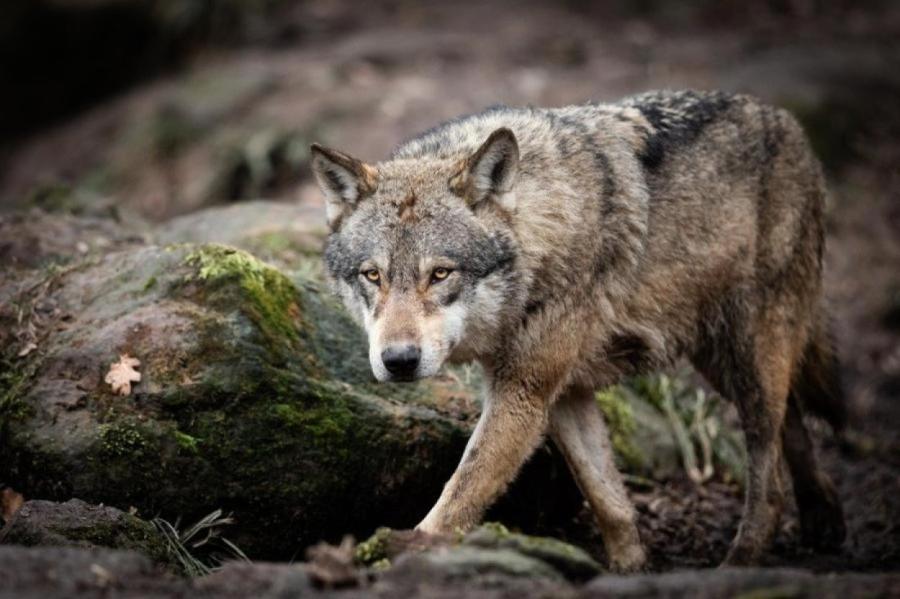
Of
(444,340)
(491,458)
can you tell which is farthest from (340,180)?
(491,458)

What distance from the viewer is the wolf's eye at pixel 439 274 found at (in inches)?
217

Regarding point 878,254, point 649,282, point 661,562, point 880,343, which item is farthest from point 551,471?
point 878,254

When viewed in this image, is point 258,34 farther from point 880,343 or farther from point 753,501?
point 753,501

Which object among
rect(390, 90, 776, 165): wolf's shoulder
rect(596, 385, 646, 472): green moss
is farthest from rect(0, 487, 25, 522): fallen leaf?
rect(596, 385, 646, 472): green moss

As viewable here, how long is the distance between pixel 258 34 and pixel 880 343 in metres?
11.8

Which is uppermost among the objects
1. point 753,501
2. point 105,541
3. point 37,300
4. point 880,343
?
point 37,300

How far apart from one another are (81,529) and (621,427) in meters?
4.17

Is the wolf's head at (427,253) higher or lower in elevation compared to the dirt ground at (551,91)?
higher

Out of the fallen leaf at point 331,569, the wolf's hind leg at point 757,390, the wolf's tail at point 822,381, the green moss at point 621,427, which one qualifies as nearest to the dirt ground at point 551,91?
the wolf's tail at point 822,381

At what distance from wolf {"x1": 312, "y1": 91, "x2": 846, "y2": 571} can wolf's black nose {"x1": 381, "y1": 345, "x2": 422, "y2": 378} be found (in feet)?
0.03

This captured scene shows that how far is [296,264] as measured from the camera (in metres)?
7.88

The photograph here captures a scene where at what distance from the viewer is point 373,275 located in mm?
5629

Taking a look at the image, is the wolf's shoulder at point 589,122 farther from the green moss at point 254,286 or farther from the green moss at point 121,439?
the green moss at point 121,439

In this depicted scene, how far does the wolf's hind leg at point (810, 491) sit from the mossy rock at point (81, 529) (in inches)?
171
